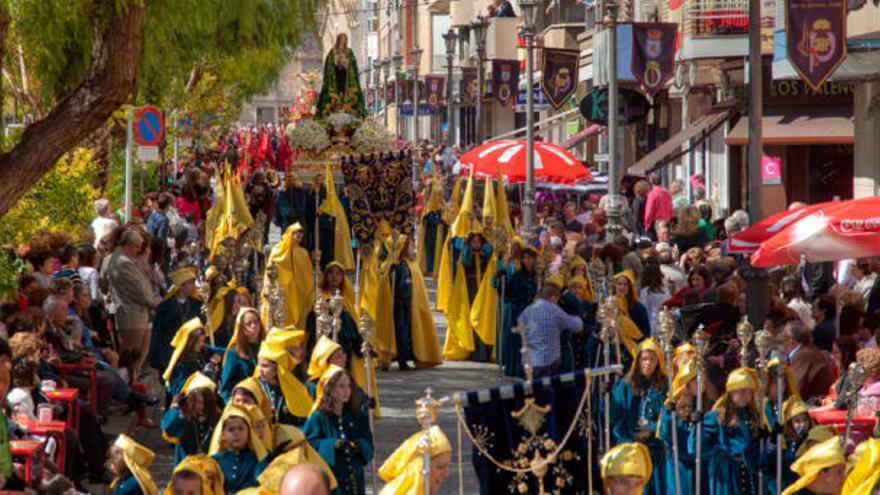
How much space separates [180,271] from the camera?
16.7 meters

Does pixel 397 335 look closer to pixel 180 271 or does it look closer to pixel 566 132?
pixel 180 271

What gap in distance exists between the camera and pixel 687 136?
32188 mm

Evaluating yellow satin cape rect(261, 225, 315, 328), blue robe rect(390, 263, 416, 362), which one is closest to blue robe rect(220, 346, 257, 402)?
yellow satin cape rect(261, 225, 315, 328)

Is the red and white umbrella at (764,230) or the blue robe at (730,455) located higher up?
the red and white umbrella at (764,230)

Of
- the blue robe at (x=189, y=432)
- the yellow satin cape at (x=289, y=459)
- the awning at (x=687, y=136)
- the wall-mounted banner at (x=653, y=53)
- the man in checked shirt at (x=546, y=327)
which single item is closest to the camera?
the yellow satin cape at (x=289, y=459)

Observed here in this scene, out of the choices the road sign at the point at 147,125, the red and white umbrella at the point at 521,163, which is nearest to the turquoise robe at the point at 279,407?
the road sign at the point at 147,125

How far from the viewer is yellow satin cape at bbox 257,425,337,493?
9.01 meters

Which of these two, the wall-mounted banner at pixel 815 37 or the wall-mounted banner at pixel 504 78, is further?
the wall-mounted banner at pixel 504 78

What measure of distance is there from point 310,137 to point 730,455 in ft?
53.2

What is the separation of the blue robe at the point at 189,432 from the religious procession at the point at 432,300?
0.05 feet

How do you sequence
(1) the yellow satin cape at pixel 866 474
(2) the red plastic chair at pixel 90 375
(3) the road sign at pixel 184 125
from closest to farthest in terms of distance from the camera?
(1) the yellow satin cape at pixel 866 474, (2) the red plastic chair at pixel 90 375, (3) the road sign at pixel 184 125

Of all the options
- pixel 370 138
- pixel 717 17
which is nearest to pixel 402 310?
pixel 370 138

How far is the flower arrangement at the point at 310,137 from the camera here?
88.5 ft

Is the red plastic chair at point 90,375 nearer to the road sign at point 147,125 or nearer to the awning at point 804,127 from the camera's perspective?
the road sign at point 147,125
